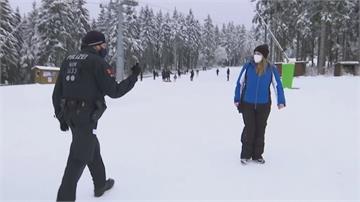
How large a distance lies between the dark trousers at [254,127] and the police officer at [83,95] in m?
2.41

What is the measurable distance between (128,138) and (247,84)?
3.11 metres

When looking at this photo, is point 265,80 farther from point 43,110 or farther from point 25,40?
point 25,40

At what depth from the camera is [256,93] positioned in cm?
625

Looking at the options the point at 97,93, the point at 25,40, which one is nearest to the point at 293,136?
the point at 97,93

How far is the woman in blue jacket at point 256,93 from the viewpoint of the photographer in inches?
247

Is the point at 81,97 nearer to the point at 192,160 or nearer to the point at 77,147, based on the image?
the point at 77,147

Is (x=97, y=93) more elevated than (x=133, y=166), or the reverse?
(x=97, y=93)

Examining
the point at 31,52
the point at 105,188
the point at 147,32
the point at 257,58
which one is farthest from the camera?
the point at 147,32

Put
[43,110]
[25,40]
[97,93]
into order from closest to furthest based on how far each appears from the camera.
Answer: [97,93] < [43,110] < [25,40]

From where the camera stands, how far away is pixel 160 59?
108438 mm

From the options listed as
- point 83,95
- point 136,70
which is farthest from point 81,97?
point 136,70

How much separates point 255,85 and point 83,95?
2920 mm

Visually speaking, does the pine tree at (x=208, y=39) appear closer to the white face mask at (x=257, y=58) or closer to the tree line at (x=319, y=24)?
the tree line at (x=319, y=24)

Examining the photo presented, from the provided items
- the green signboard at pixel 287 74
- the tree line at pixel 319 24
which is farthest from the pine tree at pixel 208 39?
the green signboard at pixel 287 74
